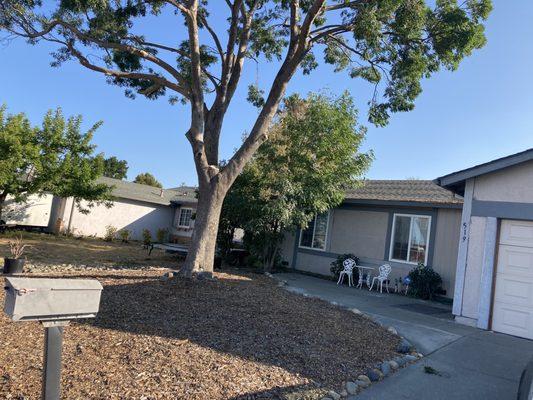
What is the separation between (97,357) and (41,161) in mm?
15403

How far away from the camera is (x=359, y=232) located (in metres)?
15.1

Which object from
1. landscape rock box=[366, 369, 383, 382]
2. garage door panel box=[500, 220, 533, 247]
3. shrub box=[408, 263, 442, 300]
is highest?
garage door panel box=[500, 220, 533, 247]

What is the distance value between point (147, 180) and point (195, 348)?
52905mm

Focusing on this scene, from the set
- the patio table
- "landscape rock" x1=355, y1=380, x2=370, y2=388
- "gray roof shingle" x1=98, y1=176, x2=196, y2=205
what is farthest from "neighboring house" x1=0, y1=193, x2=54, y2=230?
"landscape rock" x1=355, y1=380, x2=370, y2=388

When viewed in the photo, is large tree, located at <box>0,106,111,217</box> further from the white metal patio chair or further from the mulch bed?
the white metal patio chair

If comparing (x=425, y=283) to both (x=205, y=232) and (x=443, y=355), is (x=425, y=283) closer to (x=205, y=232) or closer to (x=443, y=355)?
(x=443, y=355)

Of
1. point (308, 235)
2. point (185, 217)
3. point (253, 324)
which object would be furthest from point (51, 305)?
point (185, 217)

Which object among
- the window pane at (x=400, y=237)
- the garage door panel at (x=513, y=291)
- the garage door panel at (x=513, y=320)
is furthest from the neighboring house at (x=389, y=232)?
the garage door panel at (x=513, y=320)

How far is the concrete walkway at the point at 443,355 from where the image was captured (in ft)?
16.9

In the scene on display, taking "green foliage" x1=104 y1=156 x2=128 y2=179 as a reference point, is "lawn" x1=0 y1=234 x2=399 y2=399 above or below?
below

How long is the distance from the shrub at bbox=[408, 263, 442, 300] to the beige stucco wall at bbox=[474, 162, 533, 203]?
3521 mm

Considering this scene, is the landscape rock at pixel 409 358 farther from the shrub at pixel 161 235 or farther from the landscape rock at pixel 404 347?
the shrub at pixel 161 235

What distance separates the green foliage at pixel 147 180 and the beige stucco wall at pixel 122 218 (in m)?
28.7

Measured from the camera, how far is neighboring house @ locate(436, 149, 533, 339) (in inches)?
350
